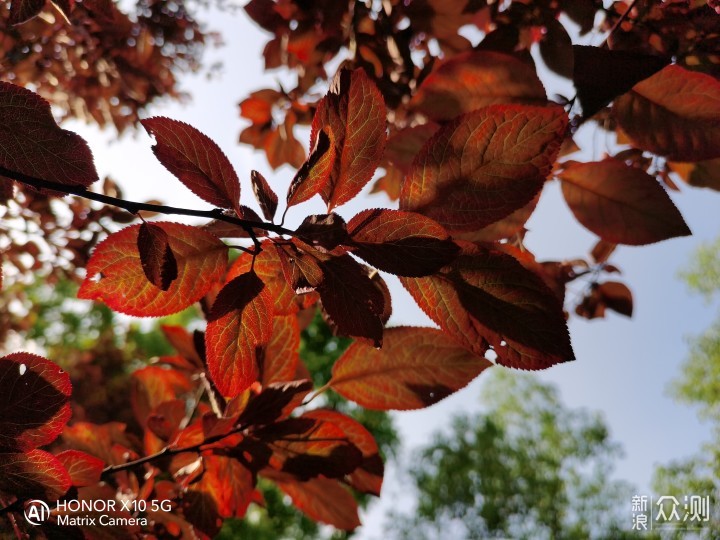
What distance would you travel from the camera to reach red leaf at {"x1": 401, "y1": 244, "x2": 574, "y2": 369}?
427mm

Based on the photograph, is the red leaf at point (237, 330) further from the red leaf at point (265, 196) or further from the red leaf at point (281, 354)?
the red leaf at point (281, 354)

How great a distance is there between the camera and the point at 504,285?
0.44 meters

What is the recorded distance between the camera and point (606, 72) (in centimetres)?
51

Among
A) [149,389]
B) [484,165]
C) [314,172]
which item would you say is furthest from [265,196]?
[149,389]

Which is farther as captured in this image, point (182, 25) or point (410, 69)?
point (182, 25)

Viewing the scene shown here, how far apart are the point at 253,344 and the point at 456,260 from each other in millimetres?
208

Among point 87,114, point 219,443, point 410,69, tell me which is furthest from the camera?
point 87,114

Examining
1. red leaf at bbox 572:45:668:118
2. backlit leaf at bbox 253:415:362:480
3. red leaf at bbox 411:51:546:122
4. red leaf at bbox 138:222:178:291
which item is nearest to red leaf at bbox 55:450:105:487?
backlit leaf at bbox 253:415:362:480

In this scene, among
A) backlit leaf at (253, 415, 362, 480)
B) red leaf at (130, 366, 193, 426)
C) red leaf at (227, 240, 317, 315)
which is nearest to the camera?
red leaf at (227, 240, 317, 315)

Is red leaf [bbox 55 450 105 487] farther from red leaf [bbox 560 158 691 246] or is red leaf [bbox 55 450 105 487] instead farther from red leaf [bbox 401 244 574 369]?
red leaf [bbox 560 158 691 246]

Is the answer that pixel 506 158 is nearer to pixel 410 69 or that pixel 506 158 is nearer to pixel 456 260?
pixel 456 260

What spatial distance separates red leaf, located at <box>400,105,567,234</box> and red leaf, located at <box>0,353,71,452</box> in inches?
14.3

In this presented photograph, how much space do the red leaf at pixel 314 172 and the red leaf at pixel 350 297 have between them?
2.7 inches

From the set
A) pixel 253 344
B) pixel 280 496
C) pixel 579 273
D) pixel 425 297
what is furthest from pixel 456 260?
pixel 280 496
